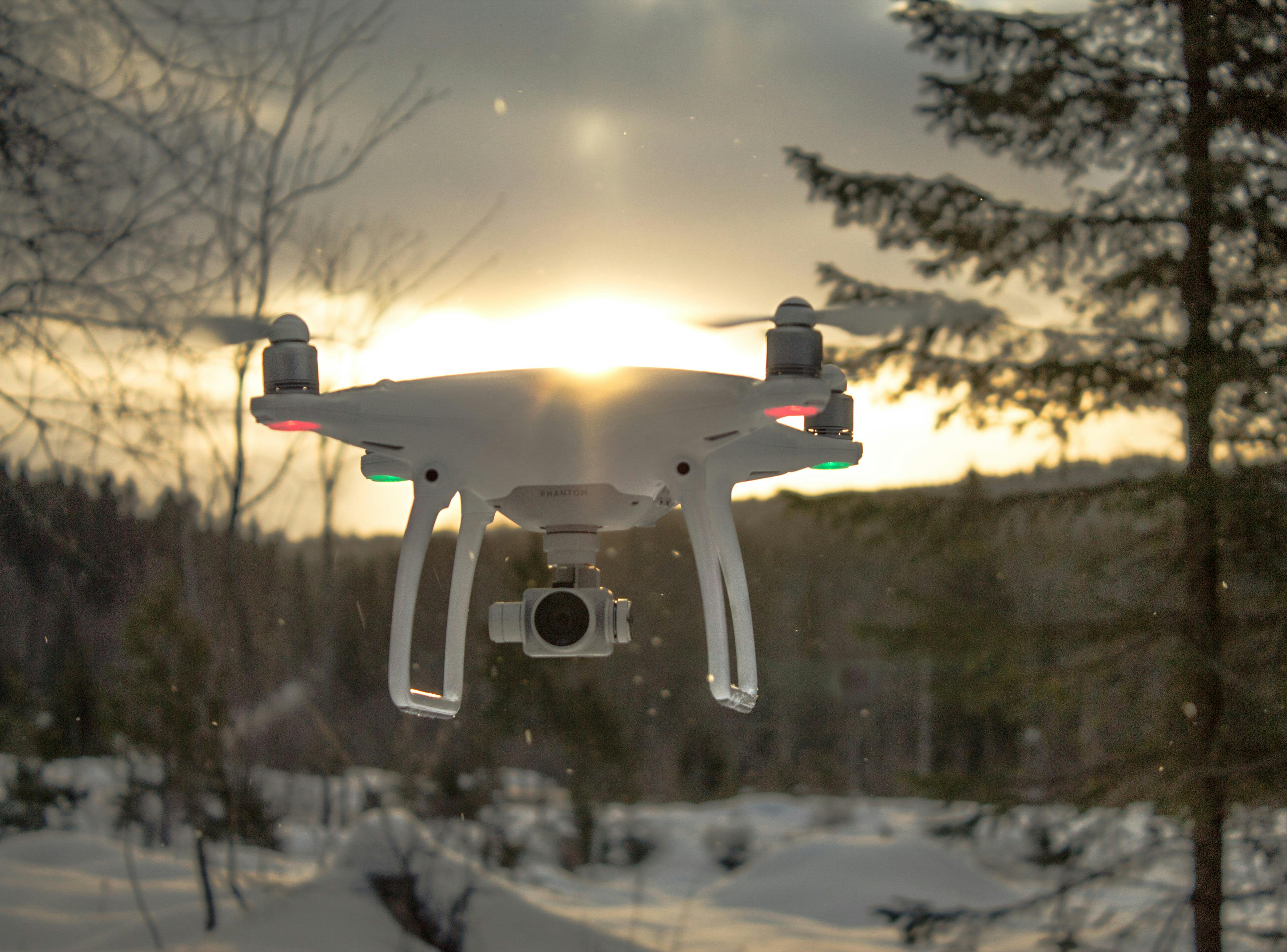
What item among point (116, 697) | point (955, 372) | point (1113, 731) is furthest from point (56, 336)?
point (1113, 731)

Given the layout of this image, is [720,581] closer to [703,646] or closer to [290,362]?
[290,362]

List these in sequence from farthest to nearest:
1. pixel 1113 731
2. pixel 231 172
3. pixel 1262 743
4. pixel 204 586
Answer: pixel 231 172, pixel 204 586, pixel 1113 731, pixel 1262 743

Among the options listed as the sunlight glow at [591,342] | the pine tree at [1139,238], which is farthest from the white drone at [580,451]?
the pine tree at [1139,238]

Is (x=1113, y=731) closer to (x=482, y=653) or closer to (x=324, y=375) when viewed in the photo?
(x=482, y=653)

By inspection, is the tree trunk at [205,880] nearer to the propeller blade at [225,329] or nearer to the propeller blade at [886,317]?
the propeller blade at [225,329]

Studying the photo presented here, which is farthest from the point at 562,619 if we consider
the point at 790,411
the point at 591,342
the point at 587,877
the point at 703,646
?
the point at 587,877
